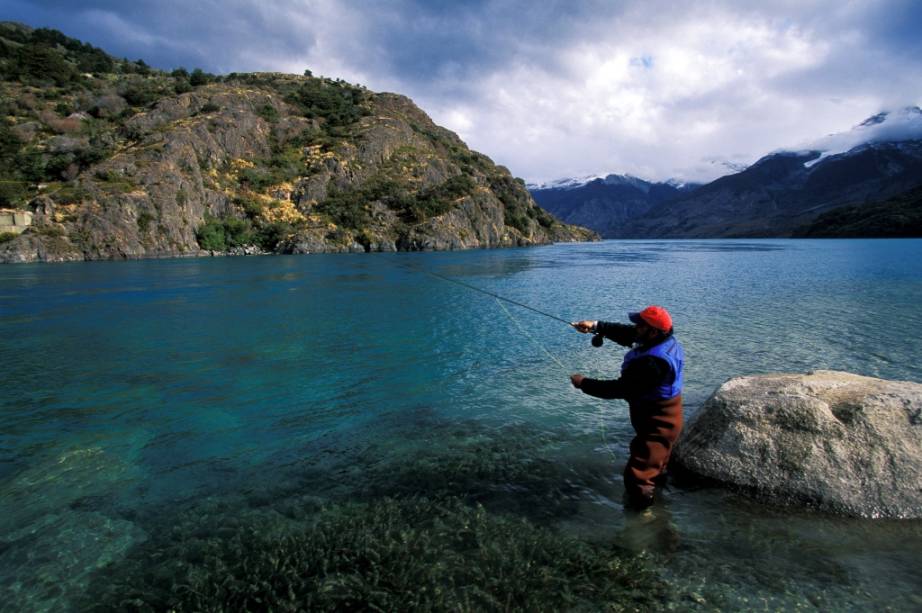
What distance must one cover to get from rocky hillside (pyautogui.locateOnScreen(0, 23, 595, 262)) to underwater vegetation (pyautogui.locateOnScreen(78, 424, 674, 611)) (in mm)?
108186

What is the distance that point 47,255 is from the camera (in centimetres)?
8881

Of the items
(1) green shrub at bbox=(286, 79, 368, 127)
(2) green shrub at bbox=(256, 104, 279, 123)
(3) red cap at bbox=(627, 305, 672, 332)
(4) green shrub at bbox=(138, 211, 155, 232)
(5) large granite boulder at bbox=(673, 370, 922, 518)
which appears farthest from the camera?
(1) green shrub at bbox=(286, 79, 368, 127)

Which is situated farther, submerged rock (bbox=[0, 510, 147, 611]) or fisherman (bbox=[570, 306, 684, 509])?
fisherman (bbox=[570, 306, 684, 509])

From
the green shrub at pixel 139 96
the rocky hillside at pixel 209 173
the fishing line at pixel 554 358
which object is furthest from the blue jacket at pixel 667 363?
the green shrub at pixel 139 96

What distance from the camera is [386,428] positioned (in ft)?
39.5

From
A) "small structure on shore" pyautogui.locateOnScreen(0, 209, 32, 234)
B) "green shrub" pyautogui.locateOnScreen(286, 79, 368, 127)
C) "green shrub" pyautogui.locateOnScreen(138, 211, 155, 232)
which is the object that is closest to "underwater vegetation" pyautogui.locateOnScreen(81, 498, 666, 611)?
"small structure on shore" pyautogui.locateOnScreen(0, 209, 32, 234)

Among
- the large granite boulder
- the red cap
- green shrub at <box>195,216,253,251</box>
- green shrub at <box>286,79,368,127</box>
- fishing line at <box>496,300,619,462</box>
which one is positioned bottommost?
fishing line at <box>496,300,619,462</box>

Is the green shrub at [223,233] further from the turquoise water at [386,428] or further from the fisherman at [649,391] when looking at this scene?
the fisherman at [649,391]

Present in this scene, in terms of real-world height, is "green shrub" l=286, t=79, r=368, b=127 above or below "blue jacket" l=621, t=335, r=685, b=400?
above

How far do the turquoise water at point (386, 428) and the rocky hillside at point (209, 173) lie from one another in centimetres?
8581

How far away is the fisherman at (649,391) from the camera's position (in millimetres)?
7137

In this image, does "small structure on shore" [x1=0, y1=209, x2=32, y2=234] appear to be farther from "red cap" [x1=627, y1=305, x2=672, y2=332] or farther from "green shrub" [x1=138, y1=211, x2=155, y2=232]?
"red cap" [x1=627, y1=305, x2=672, y2=332]

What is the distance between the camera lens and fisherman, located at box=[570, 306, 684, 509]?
281 inches

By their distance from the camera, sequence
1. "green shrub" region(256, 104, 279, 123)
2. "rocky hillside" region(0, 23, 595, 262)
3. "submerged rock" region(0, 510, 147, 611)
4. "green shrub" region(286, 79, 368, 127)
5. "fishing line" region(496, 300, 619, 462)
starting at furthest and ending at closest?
"green shrub" region(286, 79, 368, 127) < "green shrub" region(256, 104, 279, 123) < "rocky hillside" region(0, 23, 595, 262) < "fishing line" region(496, 300, 619, 462) < "submerged rock" region(0, 510, 147, 611)
